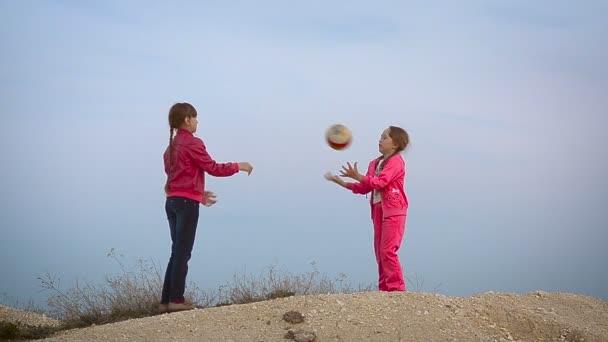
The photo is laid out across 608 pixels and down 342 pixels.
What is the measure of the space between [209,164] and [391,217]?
231 centimetres

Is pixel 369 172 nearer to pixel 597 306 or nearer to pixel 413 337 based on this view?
pixel 413 337

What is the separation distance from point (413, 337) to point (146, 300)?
4.10m

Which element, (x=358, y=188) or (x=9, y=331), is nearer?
(x=9, y=331)

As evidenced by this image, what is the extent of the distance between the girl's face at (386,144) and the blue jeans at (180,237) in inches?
94.4

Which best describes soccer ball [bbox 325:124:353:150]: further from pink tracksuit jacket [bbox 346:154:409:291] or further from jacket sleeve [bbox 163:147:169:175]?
jacket sleeve [bbox 163:147:169:175]

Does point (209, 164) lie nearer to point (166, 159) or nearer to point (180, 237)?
point (166, 159)

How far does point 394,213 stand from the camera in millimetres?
9750

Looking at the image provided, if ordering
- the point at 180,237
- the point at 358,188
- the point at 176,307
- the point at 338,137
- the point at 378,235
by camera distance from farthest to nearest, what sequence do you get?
the point at 358,188 → the point at 378,235 → the point at 338,137 → the point at 176,307 → the point at 180,237

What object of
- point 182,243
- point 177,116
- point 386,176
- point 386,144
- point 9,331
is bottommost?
point 9,331

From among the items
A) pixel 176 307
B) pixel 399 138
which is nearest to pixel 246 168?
pixel 176 307

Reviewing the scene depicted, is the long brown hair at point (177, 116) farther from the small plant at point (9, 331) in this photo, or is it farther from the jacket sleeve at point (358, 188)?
the small plant at point (9, 331)

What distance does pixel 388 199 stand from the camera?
9773 mm

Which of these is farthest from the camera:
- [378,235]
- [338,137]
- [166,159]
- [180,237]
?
[378,235]

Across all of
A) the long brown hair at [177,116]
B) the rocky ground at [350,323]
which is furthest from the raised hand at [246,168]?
the rocky ground at [350,323]
